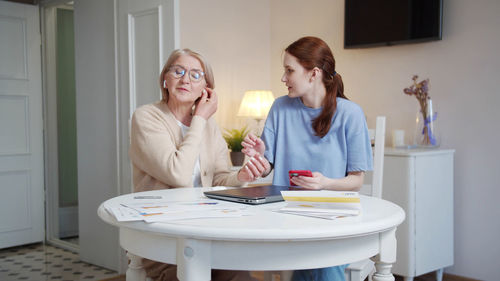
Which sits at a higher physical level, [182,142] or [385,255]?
[182,142]

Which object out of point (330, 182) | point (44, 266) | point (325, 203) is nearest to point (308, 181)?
point (330, 182)

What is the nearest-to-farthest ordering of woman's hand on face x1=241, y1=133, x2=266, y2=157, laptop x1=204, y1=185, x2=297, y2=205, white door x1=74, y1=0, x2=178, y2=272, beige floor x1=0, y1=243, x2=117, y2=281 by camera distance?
laptop x1=204, y1=185, x2=297, y2=205 → woman's hand on face x1=241, y1=133, x2=266, y2=157 → white door x1=74, y1=0, x2=178, y2=272 → beige floor x1=0, y1=243, x2=117, y2=281

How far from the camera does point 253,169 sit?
6.01 ft

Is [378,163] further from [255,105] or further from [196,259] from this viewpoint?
[255,105]

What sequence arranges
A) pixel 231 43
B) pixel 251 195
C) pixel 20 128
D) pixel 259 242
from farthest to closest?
pixel 20 128, pixel 231 43, pixel 251 195, pixel 259 242

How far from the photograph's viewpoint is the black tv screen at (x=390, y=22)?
3.18 m

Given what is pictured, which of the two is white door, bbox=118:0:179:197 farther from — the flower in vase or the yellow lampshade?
the flower in vase

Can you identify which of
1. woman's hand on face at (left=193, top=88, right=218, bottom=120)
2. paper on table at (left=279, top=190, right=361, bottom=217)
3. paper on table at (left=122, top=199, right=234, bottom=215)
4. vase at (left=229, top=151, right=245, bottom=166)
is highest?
woman's hand on face at (left=193, top=88, right=218, bottom=120)

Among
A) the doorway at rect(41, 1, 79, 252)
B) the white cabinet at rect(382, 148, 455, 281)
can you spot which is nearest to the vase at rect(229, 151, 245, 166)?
the white cabinet at rect(382, 148, 455, 281)

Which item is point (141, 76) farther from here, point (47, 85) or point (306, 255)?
point (306, 255)

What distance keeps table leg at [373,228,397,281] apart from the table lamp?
240cm

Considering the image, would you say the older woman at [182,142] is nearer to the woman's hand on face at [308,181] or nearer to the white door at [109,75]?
the woman's hand on face at [308,181]

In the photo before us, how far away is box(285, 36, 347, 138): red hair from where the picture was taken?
194cm

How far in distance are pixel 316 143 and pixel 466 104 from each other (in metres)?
1.59
